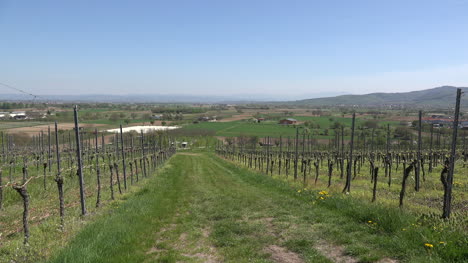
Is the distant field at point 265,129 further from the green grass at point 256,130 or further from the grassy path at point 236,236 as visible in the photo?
the grassy path at point 236,236

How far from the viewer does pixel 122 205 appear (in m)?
11.5

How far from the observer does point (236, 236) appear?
801 centimetres

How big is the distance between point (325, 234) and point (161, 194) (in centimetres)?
915

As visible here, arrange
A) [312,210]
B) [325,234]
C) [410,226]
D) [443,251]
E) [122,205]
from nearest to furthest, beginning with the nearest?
[443,251] < [410,226] < [325,234] < [312,210] < [122,205]

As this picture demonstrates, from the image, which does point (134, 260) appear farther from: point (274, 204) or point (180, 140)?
point (180, 140)

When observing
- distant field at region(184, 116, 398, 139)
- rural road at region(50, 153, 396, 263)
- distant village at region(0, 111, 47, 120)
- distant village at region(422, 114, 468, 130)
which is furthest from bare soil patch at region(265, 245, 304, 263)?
distant field at region(184, 116, 398, 139)

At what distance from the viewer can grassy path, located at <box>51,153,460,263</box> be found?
6.37 metres

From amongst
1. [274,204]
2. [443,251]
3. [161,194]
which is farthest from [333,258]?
[161,194]

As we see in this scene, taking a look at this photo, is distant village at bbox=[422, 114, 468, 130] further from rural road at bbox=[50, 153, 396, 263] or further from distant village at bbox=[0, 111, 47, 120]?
distant village at bbox=[0, 111, 47, 120]

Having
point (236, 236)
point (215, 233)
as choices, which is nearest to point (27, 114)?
point (215, 233)

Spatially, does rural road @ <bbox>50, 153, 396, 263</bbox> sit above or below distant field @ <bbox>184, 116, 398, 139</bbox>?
above

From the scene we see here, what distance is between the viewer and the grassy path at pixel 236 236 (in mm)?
6371

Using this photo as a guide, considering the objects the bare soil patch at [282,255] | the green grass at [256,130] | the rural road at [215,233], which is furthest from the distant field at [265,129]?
the bare soil patch at [282,255]

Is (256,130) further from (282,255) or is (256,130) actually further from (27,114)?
(282,255)
